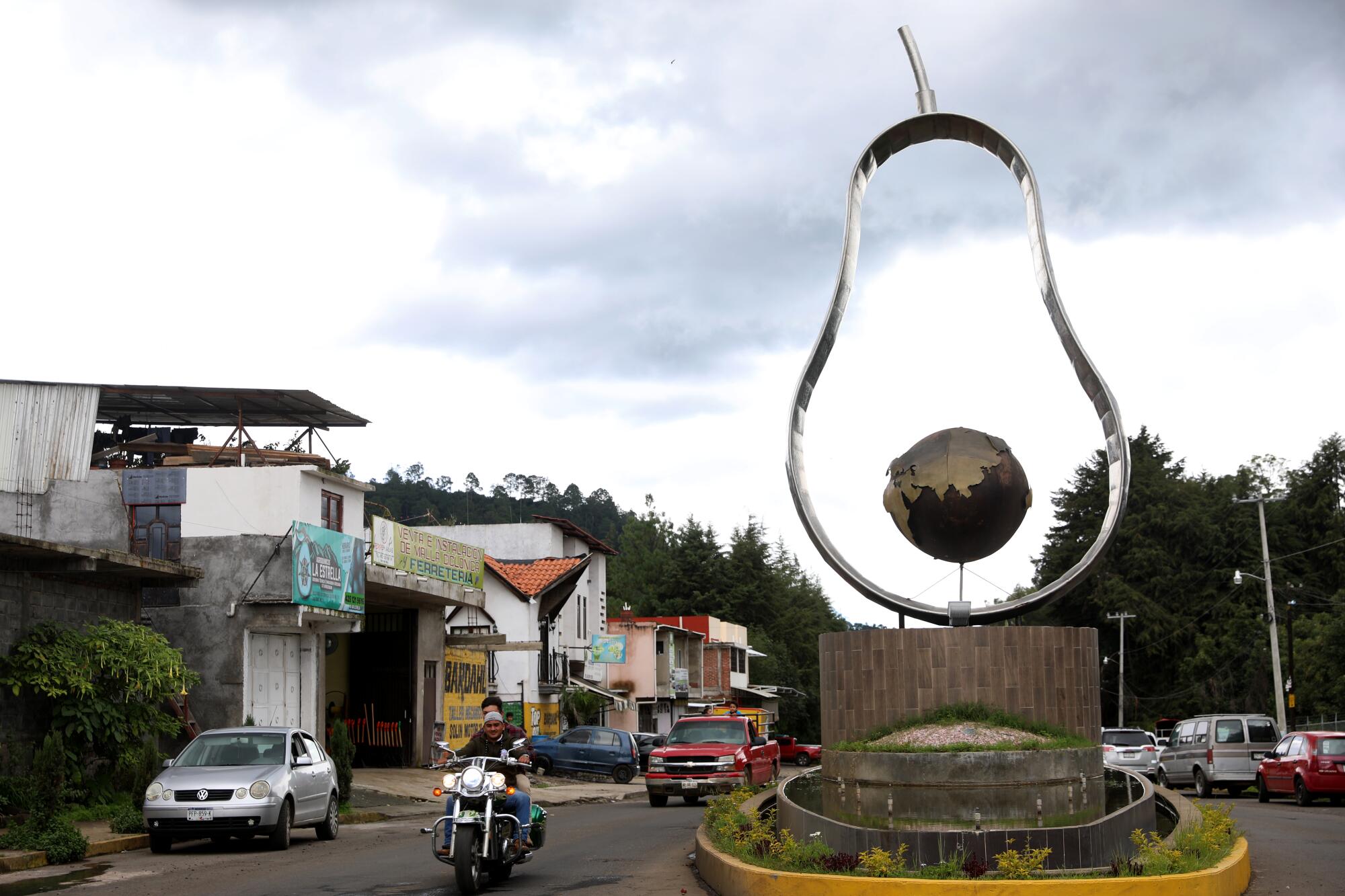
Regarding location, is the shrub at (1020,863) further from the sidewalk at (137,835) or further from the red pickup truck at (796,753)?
the red pickup truck at (796,753)

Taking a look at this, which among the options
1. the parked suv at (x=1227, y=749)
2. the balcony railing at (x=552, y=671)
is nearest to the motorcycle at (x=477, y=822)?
the parked suv at (x=1227, y=749)

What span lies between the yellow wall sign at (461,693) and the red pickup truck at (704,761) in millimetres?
10871

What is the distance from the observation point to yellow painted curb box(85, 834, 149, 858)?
15570 mm

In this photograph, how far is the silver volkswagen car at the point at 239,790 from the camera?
15.4 metres

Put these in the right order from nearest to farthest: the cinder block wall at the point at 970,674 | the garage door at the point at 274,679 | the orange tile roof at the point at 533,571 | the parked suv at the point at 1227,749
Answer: the cinder block wall at the point at 970,674 → the garage door at the point at 274,679 → the parked suv at the point at 1227,749 → the orange tile roof at the point at 533,571

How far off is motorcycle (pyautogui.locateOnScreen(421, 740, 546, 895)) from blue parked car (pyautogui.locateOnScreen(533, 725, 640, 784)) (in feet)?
84.1

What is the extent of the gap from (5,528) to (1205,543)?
6254 centimetres

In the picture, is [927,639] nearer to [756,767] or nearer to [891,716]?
[891,716]

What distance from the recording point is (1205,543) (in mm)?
72812

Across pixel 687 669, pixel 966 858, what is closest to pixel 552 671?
pixel 687 669

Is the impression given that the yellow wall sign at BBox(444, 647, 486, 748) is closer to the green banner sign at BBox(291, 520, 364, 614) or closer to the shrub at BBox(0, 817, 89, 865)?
the green banner sign at BBox(291, 520, 364, 614)

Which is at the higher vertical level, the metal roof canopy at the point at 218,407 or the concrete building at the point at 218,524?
the metal roof canopy at the point at 218,407

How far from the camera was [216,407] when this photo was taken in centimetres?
3269

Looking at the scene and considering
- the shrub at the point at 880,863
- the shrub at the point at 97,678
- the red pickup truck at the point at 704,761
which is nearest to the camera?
the shrub at the point at 880,863
